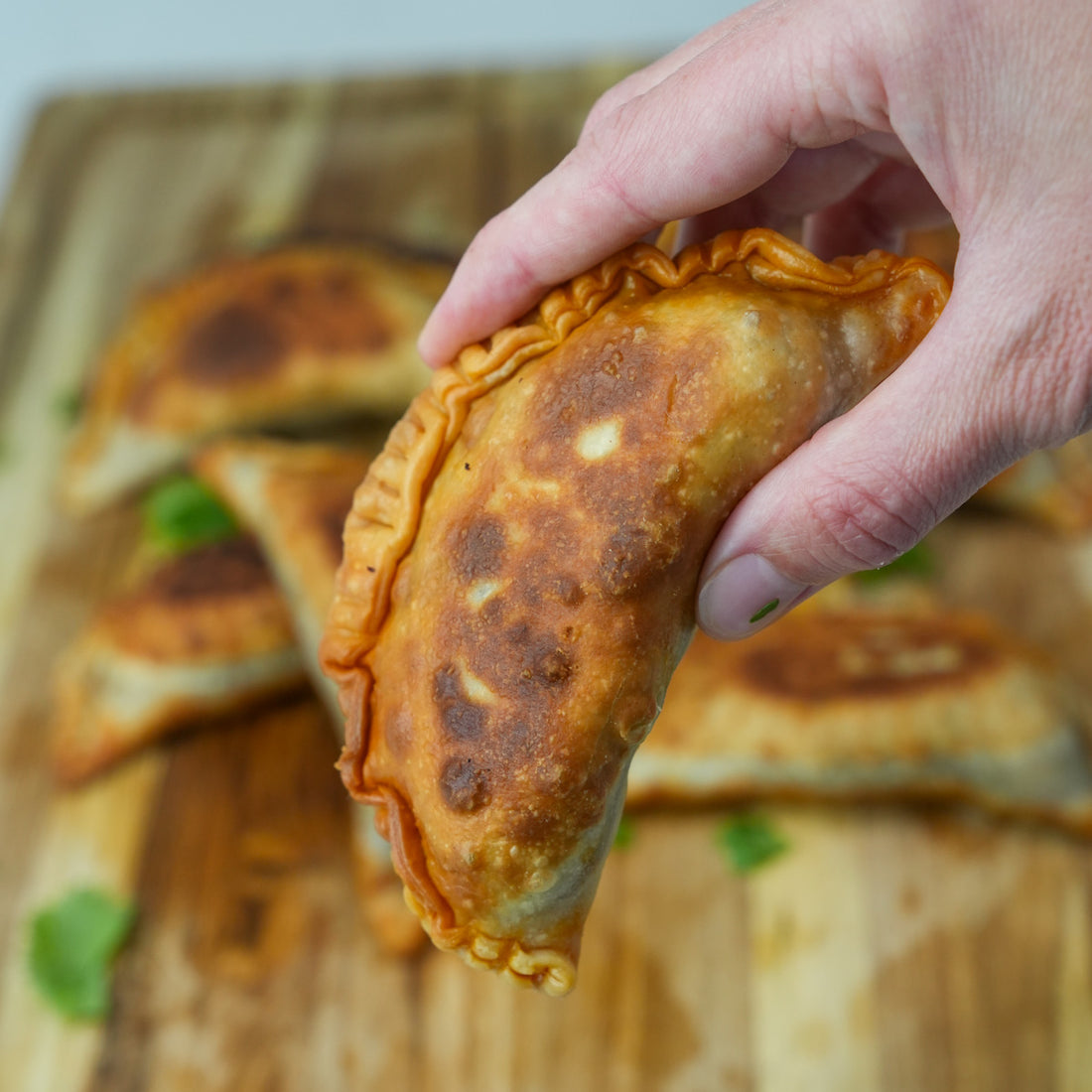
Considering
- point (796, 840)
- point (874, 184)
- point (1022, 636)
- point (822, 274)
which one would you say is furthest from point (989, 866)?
point (822, 274)

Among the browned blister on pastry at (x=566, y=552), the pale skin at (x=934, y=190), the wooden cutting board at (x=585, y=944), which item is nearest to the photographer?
the pale skin at (x=934, y=190)

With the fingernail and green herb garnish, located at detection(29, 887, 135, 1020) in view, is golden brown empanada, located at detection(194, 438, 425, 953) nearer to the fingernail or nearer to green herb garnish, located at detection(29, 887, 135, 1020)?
green herb garnish, located at detection(29, 887, 135, 1020)

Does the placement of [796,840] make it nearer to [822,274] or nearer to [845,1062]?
[845,1062]

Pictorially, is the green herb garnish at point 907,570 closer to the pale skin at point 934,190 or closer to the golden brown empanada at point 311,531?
the golden brown empanada at point 311,531

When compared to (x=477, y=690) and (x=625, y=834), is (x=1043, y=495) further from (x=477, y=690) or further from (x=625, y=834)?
(x=477, y=690)

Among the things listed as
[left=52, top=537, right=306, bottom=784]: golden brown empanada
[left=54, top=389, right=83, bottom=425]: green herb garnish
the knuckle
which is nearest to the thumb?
the knuckle

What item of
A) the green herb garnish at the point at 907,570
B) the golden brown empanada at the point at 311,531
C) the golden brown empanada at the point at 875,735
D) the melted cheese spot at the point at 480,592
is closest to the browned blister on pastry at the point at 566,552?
the melted cheese spot at the point at 480,592

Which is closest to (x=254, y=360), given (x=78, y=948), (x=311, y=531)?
(x=311, y=531)
